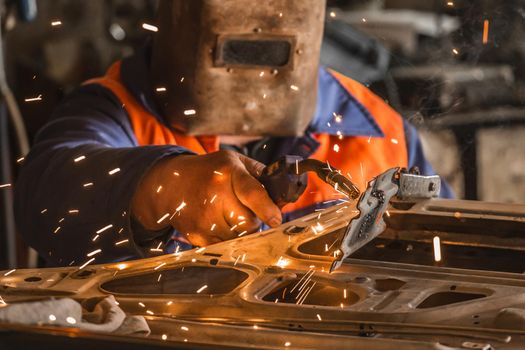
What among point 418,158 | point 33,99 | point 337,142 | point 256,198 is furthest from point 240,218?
point 33,99

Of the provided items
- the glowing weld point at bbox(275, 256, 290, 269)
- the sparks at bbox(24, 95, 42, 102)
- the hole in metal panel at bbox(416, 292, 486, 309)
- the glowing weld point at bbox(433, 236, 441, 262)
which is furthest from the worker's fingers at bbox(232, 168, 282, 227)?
the sparks at bbox(24, 95, 42, 102)

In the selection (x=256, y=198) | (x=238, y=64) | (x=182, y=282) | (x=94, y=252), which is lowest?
(x=94, y=252)

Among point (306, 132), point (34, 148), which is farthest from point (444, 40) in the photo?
point (34, 148)

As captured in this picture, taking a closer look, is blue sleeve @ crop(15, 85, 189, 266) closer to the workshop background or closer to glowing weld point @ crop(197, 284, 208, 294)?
glowing weld point @ crop(197, 284, 208, 294)

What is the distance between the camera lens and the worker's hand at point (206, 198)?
5.99 feet

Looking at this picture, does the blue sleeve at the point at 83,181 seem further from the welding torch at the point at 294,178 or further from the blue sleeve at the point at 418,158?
the blue sleeve at the point at 418,158

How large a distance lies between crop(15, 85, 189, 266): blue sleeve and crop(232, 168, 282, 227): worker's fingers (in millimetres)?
313

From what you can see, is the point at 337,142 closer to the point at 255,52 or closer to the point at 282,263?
the point at 255,52

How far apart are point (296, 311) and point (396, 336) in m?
0.16

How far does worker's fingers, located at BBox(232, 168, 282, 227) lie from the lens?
5.90 feet

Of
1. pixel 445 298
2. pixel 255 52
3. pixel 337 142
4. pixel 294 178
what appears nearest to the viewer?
pixel 445 298

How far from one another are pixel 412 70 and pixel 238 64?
3055 millimetres

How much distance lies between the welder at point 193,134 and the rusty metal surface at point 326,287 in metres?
0.24

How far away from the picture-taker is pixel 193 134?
2.55 m
